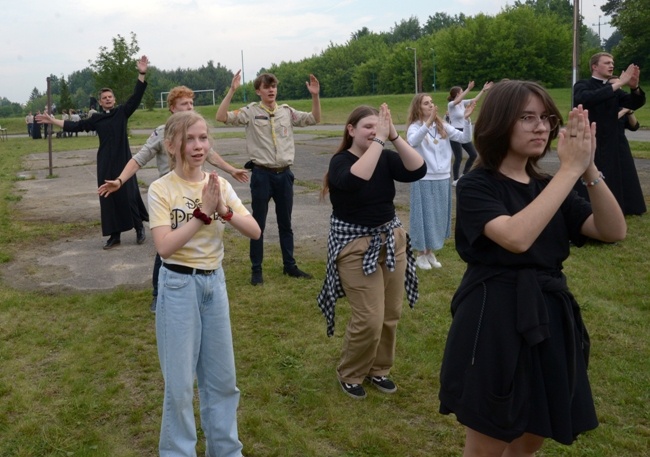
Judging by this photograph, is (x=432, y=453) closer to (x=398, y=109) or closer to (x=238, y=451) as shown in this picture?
(x=238, y=451)

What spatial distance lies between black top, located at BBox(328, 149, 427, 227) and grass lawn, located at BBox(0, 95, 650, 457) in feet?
4.02

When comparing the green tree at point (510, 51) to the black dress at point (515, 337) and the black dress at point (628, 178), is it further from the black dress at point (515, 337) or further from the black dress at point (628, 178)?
the black dress at point (515, 337)

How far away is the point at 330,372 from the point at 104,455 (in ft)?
5.73

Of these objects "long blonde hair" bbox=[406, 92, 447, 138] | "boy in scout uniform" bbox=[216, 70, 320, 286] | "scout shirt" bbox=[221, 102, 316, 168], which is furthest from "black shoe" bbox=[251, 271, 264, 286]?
"long blonde hair" bbox=[406, 92, 447, 138]

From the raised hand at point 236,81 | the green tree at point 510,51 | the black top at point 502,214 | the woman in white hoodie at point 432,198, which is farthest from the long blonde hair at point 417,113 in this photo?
the green tree at point 510,51

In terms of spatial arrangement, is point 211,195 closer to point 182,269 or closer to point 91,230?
point 182,269

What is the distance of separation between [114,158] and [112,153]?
68 millimetres

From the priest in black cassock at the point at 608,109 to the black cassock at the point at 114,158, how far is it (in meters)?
5.70

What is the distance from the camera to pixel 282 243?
24.7ft

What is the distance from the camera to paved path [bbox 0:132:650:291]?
7.84 meters

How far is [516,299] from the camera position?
101 inches

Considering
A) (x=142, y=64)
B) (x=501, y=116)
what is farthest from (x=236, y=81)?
(x=501, y=116)

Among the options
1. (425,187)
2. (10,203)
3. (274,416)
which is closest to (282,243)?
(425,187)

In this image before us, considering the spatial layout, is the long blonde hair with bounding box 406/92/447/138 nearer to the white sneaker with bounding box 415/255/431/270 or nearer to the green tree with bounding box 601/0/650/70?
the white sneaker with bounding box 415/255/431/270
